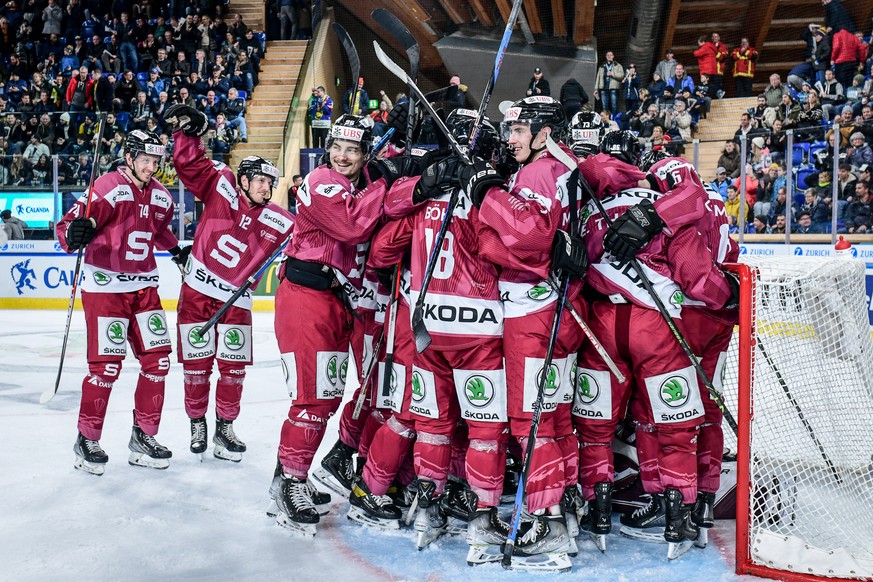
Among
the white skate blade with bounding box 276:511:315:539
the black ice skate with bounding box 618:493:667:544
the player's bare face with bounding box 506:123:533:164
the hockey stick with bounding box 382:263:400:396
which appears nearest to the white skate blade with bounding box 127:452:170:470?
the white skate blade with bounding box 276:511:315:539

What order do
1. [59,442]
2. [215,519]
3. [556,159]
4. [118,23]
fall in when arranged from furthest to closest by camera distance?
[118,23]
[59,442]
[215,519]
[556,159]

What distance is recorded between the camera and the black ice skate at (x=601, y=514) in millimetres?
2553

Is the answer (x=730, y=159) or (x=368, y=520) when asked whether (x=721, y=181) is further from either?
(x=368, y=520)

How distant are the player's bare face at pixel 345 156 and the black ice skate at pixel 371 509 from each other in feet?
3.57

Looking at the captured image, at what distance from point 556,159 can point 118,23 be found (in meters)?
12.4

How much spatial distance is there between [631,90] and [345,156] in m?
7.82

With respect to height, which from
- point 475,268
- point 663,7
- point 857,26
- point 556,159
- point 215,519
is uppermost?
point 663,7

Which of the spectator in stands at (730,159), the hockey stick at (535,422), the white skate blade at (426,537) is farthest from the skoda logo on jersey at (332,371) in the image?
the spectator in stands at (730,159)

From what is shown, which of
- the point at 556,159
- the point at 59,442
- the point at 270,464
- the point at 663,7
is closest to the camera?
the point at 556,159

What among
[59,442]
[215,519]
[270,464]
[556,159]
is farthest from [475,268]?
[59,442]

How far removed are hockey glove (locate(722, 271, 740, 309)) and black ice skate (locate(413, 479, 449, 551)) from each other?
A: 1122 mm

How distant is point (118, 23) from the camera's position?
12898 millimetres

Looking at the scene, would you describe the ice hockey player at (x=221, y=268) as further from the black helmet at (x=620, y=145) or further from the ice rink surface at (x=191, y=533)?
the black helmet at (x=620, y=145)

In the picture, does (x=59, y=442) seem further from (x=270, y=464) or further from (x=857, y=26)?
(x=857, y=26)
